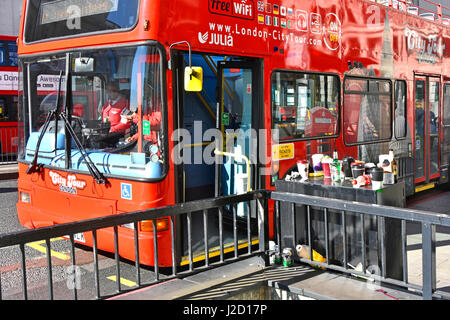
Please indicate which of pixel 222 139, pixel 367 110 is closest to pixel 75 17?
pixel 222 139

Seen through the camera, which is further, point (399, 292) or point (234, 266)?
point (234, 266)

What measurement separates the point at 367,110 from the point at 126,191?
14.7 feet

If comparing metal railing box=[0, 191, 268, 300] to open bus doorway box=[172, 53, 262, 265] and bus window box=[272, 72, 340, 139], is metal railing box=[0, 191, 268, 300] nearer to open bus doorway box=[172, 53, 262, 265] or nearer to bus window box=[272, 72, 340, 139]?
open bus doorway box=[172, 53, 262, 265]

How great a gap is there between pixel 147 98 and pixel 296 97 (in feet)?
7.59

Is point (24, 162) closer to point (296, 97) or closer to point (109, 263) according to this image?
point (109, 263)

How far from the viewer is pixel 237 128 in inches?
255

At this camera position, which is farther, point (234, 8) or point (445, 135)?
point (445, 135)

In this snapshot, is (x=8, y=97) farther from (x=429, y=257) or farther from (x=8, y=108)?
(x=429, y=257)

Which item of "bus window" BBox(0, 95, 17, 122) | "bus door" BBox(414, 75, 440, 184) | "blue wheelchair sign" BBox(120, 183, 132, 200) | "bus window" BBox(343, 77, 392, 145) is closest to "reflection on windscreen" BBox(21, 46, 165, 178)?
"blue wheelchair sign" BBox(120, 183, 132, 200)

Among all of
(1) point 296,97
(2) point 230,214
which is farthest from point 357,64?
(2) point 230,214

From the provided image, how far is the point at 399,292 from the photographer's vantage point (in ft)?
13.1

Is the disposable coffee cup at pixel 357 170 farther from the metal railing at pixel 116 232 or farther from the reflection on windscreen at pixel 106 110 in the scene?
the reflection on windscreen at pixel 106 110

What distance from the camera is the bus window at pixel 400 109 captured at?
29.5 feet

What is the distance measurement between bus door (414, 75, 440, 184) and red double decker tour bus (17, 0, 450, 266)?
1669 mm
